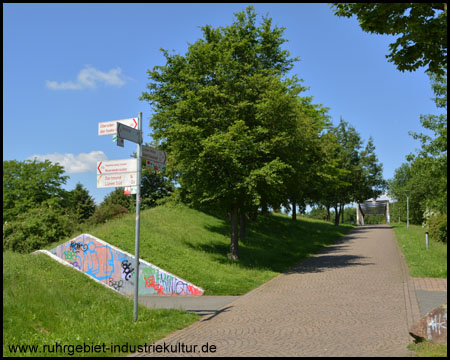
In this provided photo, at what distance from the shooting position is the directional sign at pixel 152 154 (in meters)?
8.88

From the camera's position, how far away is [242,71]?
19297mm

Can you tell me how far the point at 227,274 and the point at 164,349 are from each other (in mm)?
9325

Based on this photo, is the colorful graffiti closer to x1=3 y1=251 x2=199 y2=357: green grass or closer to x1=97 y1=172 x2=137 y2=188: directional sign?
x1=3 y1=251 x2=199 y2=357: green grass

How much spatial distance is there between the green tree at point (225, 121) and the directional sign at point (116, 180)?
8086mm

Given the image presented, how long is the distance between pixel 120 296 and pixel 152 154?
161 inches

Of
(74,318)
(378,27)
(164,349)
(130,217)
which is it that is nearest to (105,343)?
(164,349)

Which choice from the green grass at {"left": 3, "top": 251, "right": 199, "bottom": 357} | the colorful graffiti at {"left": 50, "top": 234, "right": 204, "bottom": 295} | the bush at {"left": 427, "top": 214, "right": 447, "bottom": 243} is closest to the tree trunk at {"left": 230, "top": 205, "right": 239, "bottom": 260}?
the colorful graffiti at {"left": 50, "top": 234, "right": 204, "bottom": 295}

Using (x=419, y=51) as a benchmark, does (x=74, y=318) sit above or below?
below

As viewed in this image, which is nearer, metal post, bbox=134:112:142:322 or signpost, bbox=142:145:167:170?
metal post, bbox=134:112:142:322

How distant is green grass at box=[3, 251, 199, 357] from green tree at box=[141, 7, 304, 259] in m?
8.45

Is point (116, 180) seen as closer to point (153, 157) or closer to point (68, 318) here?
point (153, 157)

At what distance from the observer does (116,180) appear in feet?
28.4

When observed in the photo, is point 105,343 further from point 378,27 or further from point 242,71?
point 242,71

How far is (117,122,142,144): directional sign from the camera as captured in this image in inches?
327
